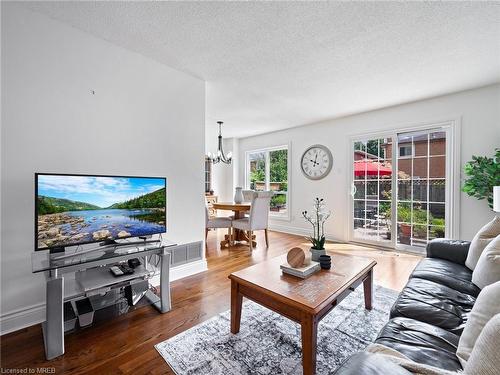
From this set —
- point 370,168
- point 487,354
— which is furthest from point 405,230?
point 487,354

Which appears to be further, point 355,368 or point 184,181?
point 184,181

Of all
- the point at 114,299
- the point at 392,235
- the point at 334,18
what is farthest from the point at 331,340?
the point at 392,235

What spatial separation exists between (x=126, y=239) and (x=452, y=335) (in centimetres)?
240

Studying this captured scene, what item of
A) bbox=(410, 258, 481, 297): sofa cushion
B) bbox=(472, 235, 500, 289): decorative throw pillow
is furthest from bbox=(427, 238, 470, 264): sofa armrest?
bbox=(472, 235, 500, 289): decorative throw pillow

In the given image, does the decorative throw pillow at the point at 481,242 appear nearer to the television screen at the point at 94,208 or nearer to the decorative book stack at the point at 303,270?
the decorative book stack at the point at 303,270

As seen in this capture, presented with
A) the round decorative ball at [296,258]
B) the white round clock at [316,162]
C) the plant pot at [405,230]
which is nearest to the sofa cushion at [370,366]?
the round decorative ball at [296,258]

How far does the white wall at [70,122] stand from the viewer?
176 cm

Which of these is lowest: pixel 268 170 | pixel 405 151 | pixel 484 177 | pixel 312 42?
pixel 484 177

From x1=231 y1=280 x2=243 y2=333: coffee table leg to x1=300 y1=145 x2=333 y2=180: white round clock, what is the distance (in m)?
3.57

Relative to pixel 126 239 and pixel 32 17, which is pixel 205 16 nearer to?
pixel 32 17

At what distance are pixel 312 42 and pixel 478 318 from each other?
88.7 inches

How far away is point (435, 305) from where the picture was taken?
1.39 meters

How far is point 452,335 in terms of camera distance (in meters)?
1.15

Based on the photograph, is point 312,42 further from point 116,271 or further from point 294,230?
point 294,230
